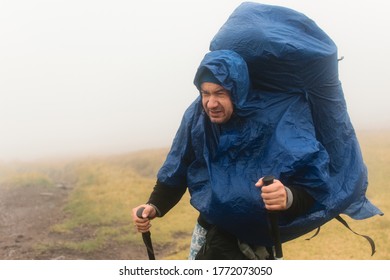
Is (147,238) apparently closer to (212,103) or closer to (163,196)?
(163,196)

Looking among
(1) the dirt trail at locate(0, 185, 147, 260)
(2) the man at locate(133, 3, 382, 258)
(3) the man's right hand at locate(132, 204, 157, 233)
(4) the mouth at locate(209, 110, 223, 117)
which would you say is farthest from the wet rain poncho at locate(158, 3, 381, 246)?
(1) the dirt trail at locate(0, 185, 147, 260)


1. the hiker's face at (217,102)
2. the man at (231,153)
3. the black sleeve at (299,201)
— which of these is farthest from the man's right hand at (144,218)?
the black sleeve at (299,201)

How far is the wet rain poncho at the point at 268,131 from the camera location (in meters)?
3.39

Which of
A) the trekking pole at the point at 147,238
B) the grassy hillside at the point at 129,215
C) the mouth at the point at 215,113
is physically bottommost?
the grassy hillside at the point at 129,215

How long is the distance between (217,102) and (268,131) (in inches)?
16.9

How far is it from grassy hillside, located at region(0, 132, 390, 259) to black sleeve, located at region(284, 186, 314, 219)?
36.4ft

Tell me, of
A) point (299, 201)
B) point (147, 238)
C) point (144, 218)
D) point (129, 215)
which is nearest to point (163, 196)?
point (144, 218)

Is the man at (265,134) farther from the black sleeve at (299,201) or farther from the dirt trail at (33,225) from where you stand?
the dirt trail at (33,225)

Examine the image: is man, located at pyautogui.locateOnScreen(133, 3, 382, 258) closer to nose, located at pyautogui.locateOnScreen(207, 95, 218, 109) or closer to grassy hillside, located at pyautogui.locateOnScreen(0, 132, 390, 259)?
nose, located at pyautogui.locateOnScreen(207, 95, 218, 109)

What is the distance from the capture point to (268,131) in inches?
138

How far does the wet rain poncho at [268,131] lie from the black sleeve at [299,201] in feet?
0.13

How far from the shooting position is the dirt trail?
15.8 metres

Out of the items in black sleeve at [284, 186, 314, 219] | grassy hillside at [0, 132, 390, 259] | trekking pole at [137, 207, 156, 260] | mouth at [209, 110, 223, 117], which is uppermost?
mouth at [209, 110, 223, 117]

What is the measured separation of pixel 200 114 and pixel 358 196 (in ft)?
5.34
